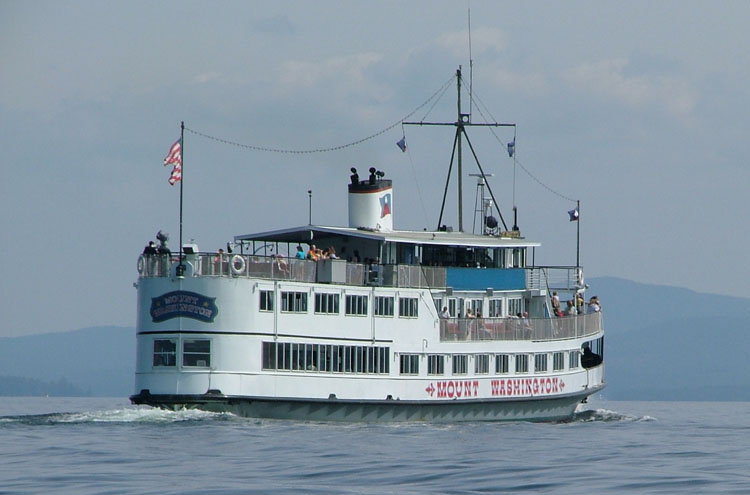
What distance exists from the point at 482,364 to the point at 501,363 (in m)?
0.89

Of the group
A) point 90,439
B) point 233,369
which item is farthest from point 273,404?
point 90,439

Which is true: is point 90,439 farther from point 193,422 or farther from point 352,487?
point 352,487

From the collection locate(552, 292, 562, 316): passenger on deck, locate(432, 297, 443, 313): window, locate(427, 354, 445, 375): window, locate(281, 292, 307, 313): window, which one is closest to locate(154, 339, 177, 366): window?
locate(281, 292, 307, 313): window

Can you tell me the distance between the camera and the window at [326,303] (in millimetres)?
48562

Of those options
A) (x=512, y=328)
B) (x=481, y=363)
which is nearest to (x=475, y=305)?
(x=512, y=328)

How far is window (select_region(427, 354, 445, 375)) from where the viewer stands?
51719 millimetres

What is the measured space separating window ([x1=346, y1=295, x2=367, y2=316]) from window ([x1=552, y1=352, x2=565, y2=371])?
9.30 m

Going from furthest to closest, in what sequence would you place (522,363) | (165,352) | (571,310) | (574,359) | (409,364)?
(571,310), (574,359), (522,363), (409,364), (165,352)

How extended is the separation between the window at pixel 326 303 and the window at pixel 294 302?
50 centimetres

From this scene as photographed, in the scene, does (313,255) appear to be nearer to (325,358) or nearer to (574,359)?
(325,358)

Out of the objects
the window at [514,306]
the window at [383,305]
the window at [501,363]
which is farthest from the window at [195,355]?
the window at [514,306]

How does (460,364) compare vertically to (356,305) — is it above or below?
below

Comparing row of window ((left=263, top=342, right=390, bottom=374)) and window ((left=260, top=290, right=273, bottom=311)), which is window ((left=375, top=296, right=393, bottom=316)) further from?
window ((left=260, top=290, right=273, bottom=311))

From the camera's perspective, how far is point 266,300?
47250 mm
